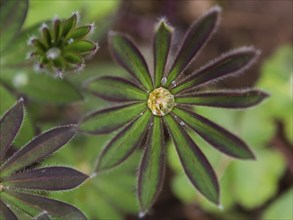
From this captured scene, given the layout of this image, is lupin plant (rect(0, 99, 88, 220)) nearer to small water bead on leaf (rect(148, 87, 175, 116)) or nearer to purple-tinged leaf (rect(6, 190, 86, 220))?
purple-tinged leaf (rect(6, 190, 86, 220))

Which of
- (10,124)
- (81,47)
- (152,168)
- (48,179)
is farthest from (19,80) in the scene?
(152,168)

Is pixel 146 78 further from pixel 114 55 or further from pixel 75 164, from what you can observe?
pixel 75 164

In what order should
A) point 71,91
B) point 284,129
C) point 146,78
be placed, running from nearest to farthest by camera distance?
point 146,78 → point 71,91 → point 284,129

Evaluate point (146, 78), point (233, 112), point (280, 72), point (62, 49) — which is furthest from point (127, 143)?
point (280, 72)

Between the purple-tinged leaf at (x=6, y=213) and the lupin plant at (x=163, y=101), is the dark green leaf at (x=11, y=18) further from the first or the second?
the purple-tinged leaf at (x=6, y=213)

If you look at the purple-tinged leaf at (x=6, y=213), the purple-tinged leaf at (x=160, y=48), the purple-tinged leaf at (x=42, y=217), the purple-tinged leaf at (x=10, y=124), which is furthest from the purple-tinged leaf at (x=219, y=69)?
the purple-tinged leaf at (x=6, y=213)

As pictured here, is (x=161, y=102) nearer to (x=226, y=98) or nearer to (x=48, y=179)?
(x=226, y=98)
